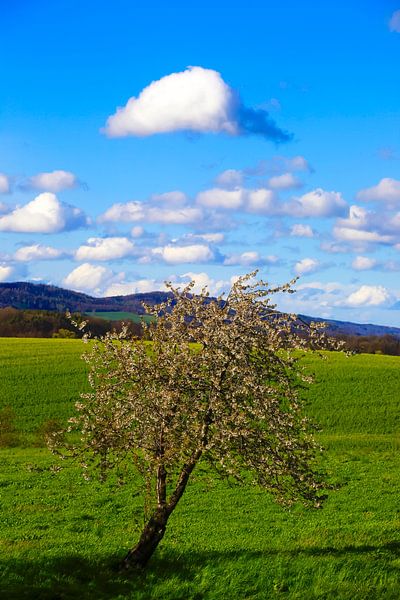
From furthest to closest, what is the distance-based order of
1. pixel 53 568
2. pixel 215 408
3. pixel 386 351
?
pixel 386 351
pixel 53 568
pixel 215 408

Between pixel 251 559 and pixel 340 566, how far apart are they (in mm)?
2498

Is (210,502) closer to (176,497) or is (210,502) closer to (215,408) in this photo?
(176,497)

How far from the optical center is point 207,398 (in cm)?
1600

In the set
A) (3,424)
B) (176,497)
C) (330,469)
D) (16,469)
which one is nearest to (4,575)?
(176,497)

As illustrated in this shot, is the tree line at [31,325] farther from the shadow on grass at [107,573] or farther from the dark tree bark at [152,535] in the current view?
the dark tree bark at [152,535]

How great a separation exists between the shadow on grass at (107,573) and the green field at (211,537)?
3cm

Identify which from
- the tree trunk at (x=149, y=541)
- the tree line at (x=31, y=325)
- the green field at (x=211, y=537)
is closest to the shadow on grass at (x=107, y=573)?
the green field at (x=211, y=537)

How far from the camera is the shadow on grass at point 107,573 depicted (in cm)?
1488

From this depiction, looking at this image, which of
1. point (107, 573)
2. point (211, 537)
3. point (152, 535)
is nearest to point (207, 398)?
point (152, 535)

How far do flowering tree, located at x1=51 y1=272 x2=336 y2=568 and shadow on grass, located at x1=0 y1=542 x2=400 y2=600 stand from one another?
2.64 feet

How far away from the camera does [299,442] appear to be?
16.4 metres

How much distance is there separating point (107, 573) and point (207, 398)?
18.3ft

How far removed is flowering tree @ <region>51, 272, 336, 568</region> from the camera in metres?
15.6

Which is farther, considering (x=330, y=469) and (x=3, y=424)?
(x=3, y=424)
